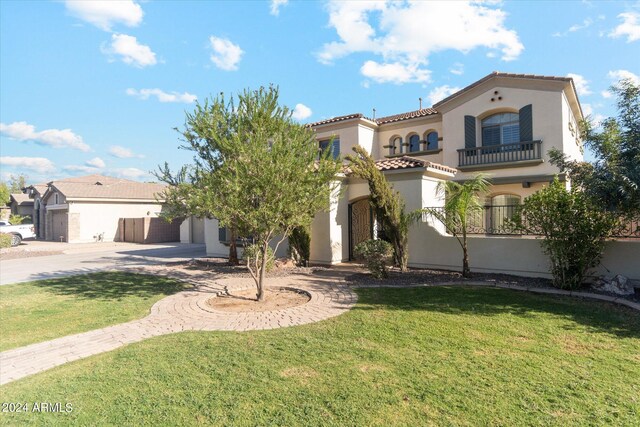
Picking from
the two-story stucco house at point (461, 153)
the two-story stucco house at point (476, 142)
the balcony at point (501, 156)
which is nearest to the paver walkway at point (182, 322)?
the two-story stucco house at point (461, 153)

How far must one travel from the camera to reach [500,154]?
18.3 metres

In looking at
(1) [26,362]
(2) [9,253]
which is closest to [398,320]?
(1) [26,362]

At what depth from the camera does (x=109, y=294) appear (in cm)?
994

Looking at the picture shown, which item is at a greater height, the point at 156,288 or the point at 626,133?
the point at 626,133

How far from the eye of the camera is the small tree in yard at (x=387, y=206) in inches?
448

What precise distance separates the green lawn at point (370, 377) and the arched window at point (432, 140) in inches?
608

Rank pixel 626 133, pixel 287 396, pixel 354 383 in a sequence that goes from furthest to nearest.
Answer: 1. pixel 626 133
2. pixel 354 383
3. pixel 287 396

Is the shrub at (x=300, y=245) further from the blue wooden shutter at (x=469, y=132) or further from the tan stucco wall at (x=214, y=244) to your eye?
the blue wooden shutter at (x=469, y=132)

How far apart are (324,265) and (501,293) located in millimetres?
6576

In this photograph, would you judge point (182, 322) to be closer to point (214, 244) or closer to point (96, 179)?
point (214, 244)

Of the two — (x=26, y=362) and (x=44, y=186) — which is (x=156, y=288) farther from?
(x=44, y=186)

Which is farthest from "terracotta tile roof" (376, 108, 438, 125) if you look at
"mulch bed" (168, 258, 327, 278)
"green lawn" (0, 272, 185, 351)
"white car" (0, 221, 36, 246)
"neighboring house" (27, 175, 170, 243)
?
"white car" (0, 221, 36, 246)

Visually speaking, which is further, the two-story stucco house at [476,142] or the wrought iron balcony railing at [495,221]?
the two-story stucco house at [476,142]

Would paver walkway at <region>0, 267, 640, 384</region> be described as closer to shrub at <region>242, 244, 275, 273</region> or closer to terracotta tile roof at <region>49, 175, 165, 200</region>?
shrub at <region>242, 244, 275, 273</region>
